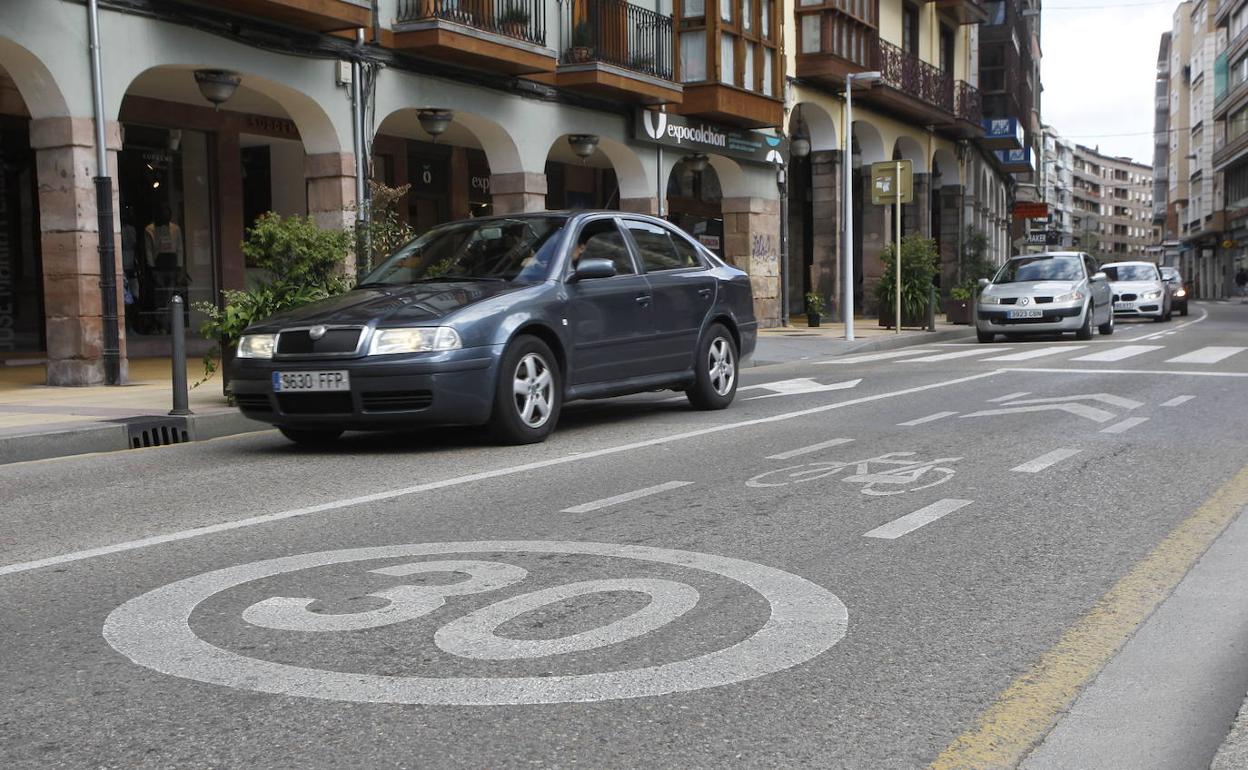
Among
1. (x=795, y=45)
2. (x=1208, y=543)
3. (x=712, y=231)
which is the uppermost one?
(x=795, y=45)

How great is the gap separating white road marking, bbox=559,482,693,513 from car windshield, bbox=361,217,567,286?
2652 mm

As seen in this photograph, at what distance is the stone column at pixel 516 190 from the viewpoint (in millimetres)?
20859

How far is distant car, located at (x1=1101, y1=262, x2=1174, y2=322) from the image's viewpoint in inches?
1325

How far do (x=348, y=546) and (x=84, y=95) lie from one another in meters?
10.3

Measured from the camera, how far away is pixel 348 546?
539cm

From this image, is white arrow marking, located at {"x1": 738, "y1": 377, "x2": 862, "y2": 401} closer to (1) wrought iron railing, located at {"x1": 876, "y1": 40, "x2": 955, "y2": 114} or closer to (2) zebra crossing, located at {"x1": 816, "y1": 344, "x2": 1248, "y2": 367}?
(2) zebra crossing, located at {"x1": 816, "y1": 344, "x2": 1248, "y2": 367}

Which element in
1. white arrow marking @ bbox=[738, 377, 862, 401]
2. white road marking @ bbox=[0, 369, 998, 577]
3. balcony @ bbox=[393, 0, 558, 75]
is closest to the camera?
white road marking @ bbox=[0, 369, 998, 577]

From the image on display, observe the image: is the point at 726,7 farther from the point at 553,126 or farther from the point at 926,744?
the point at 926,744

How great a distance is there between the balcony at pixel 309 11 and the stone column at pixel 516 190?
172 inches

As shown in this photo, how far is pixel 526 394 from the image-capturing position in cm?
889

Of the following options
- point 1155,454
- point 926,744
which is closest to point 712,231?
point 1155,454

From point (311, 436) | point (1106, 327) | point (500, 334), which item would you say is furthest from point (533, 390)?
point (1106, 327)

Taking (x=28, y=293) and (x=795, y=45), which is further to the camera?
(x=795, y=45)

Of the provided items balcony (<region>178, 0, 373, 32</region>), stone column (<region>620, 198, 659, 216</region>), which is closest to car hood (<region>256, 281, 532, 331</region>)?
balcony (<region>178, 0, 373, 32</region>)
